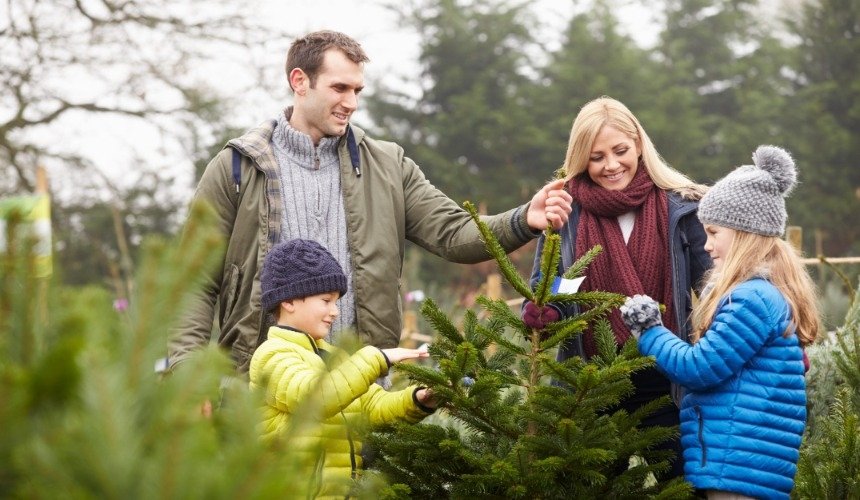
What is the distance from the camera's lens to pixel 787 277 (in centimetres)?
315

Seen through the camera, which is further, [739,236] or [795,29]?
[795,29]

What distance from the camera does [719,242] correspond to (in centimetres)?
323

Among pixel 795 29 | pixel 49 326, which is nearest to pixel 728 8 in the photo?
pixel 795 29

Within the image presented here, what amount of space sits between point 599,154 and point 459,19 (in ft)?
67.7

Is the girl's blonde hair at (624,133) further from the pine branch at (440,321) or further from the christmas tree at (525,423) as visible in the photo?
the pine branch at (440,321)

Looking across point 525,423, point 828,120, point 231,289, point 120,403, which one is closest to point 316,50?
point 231,289

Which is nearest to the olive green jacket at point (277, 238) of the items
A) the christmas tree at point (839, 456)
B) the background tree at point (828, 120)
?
the christmas tree at point (839, 456)

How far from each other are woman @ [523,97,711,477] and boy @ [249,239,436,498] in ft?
2.27

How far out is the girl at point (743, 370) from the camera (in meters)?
2.97

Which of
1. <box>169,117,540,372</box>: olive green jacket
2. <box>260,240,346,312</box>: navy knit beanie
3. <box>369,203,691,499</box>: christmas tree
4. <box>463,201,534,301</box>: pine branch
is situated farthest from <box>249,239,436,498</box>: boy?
<box>169,117,540,372</box>: olive green jacket

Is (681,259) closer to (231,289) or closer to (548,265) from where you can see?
(548,265)

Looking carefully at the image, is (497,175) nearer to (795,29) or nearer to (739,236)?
(795,29)

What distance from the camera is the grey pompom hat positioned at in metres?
3.21

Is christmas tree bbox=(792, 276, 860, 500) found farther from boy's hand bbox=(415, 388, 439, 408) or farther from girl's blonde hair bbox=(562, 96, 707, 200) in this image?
boy's hand bbox=(415, 388, 439, 408)
